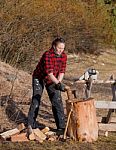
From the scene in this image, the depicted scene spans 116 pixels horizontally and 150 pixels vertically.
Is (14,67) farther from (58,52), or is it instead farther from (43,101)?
(58,52)

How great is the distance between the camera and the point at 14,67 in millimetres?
15102

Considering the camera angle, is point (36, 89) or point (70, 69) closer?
point (36, 89)

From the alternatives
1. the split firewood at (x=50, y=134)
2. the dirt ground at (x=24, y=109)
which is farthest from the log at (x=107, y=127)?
the split firewood at (x=50, y=134)

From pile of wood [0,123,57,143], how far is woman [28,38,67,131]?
1.31 feet

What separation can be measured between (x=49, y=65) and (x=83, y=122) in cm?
110

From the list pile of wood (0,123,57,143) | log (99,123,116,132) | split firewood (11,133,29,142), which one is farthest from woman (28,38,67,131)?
log (99,123,116,132)

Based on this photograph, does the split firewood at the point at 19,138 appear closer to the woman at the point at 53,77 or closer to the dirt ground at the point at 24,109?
the dirt ground at the point at 24,109

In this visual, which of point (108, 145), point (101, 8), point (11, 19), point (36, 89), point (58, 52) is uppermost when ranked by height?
point (101, 8)

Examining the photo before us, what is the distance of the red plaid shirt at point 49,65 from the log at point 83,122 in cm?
62

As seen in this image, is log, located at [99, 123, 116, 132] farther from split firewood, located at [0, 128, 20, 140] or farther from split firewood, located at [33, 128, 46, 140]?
split firewood, located at [0, 128, 20, 140]

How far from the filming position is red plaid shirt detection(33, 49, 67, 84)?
28.7ft

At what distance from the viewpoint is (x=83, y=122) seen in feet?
28.3

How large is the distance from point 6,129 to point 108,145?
186 centimetres

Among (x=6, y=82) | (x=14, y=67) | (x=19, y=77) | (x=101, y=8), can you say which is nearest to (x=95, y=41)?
(x=101, y=8)
